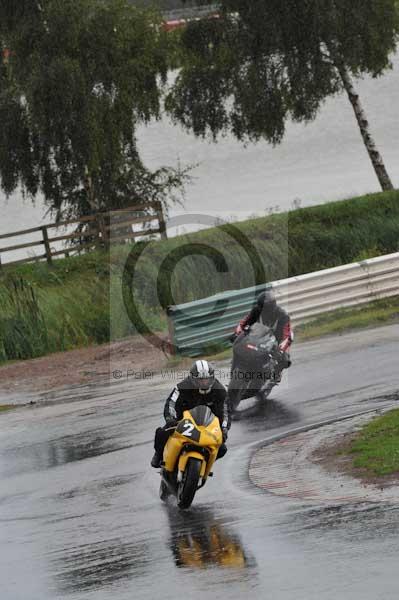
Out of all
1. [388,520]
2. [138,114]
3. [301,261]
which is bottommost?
[388,520]

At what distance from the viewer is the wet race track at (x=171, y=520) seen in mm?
8891

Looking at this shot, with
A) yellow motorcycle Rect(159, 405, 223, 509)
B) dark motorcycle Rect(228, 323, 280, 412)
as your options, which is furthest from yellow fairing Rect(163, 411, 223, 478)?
dark motorcycle Rect(228, 323, 280, 412)

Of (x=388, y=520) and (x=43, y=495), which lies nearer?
(x=388, y=520)

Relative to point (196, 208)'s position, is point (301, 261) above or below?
below

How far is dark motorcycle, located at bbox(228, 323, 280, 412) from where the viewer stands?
1691cm

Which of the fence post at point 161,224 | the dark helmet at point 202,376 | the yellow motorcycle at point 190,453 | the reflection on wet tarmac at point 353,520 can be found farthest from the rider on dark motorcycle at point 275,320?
the fence post at point 161,224

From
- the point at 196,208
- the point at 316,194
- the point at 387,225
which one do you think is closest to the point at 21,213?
the point at 196,208

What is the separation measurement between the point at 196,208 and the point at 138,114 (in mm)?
23514

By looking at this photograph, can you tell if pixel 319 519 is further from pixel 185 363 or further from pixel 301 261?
pixel 301 261

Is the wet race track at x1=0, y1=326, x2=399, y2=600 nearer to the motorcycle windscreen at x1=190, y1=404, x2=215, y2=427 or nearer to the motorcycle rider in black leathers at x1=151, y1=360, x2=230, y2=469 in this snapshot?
the motorcycle rider in black leathers at x1=151, y1=360, x2=230, y2=469

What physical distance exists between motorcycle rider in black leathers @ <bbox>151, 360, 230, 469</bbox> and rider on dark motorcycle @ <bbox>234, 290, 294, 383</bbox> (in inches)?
194

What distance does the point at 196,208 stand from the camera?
63.5 metres

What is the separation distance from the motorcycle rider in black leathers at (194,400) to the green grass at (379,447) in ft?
4.86

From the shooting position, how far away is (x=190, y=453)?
11.9m
